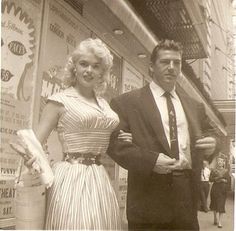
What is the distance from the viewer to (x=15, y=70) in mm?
1374

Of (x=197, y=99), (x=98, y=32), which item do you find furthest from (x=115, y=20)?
(x=197, y=99)

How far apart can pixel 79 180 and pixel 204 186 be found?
48 cm

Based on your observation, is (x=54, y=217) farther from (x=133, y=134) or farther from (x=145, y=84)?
(x=145, y=84)

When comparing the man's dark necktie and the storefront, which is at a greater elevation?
the storefront

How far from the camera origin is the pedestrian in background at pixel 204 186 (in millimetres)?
1333

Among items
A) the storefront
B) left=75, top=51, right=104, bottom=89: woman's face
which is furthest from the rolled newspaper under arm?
left=75, top=51, right=104, bottom=89: woman's face

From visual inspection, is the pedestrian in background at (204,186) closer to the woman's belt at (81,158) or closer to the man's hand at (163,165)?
the man's hand at (163,165)

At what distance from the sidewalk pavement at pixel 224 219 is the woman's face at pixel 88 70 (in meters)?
0.61

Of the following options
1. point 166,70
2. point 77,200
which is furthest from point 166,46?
point 77,200

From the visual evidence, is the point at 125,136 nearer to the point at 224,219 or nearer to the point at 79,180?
the point at 79,180

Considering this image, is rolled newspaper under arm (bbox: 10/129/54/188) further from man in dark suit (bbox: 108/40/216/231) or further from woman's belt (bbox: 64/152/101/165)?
man in dark suit (bbox: 108/40/216/231)

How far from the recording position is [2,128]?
1.33 metres

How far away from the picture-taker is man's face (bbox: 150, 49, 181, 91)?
4.37 feet

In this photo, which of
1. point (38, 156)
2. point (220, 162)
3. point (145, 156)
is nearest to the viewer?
point (38, 156)
